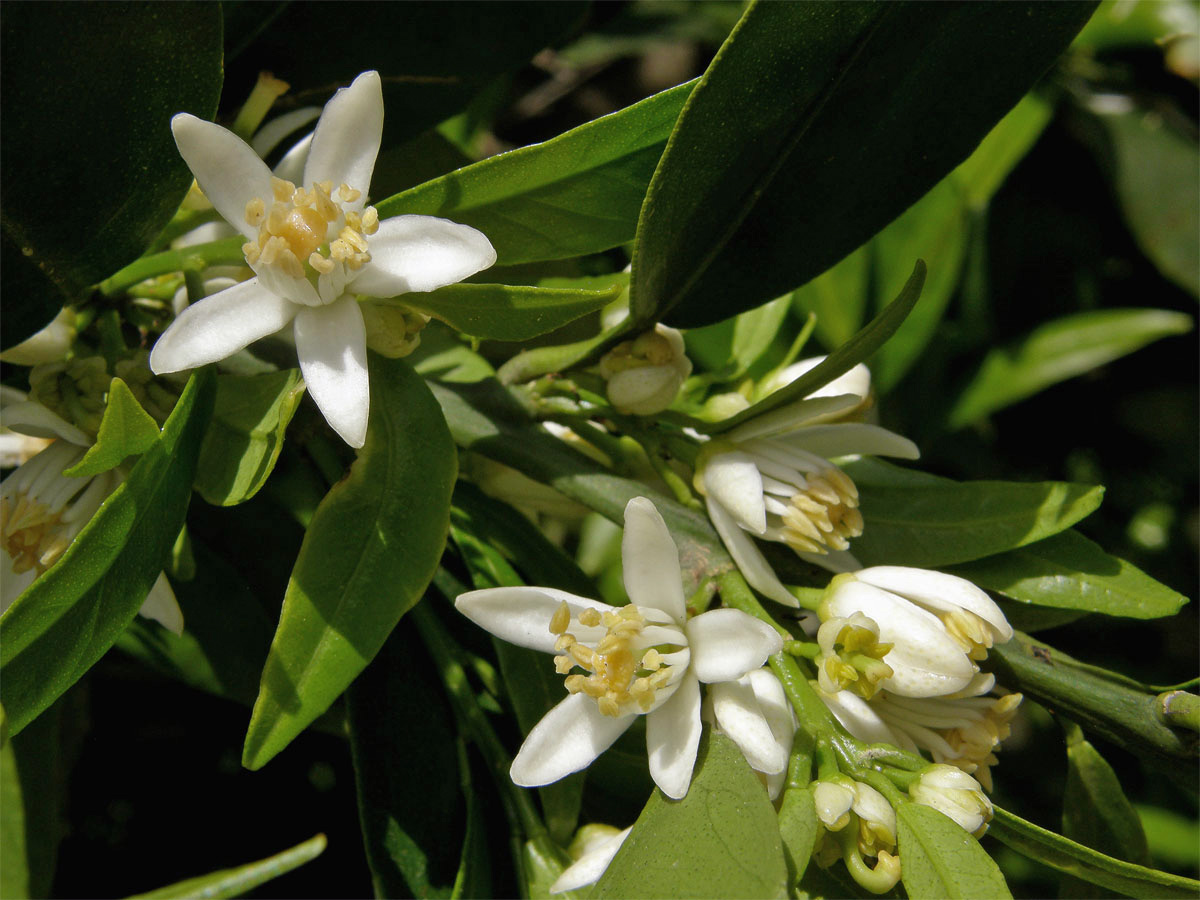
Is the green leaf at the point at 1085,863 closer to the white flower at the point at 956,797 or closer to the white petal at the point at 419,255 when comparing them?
the white flower at the point at 956,797

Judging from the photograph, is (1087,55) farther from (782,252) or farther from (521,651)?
(521,651)

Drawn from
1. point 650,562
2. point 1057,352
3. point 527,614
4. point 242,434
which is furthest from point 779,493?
point 1057,352

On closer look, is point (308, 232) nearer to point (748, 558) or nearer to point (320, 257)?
point (320, 257)

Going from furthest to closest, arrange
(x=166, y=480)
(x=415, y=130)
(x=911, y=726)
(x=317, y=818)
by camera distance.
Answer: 1. (x=317, y=818)
2. (x=415, y=130)
3. (x=911, y=726)
4. (x=166, y=480)

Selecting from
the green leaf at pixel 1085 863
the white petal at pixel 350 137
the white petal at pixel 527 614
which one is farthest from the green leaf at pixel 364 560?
the green leaf at pixel 1085 863

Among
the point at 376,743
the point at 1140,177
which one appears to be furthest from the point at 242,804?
the point at 1140,177

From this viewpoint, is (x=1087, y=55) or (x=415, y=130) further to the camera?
(x=1087, y=55)

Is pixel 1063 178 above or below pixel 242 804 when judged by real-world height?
above
